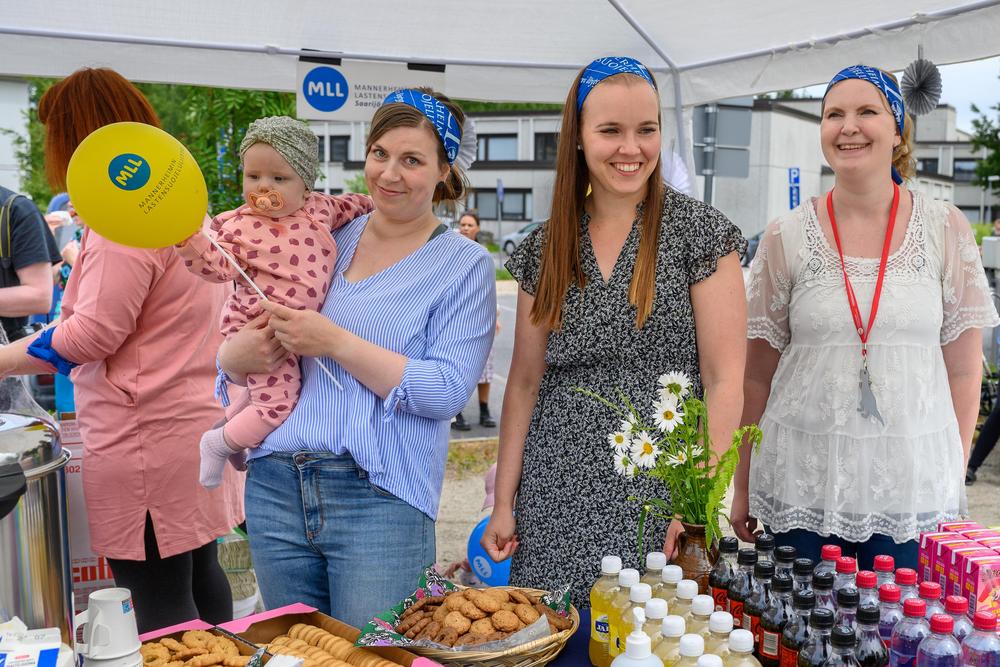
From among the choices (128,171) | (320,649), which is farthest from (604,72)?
(320,649)

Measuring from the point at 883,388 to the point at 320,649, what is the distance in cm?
146

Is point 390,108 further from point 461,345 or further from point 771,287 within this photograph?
point 771,287

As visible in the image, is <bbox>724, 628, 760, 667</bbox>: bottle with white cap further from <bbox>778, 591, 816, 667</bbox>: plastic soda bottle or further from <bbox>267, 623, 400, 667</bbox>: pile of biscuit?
<bbox>267, 623, 400, 667</bbox>: pile of biscuit

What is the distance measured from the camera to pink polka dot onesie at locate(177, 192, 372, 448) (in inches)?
77.8

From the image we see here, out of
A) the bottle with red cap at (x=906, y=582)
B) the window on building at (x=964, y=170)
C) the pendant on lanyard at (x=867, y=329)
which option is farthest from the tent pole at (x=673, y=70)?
the window on building at (x=964, y=170)

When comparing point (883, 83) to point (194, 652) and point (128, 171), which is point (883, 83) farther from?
point (194, 652)

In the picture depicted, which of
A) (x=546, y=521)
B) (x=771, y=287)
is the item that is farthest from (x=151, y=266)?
(x=771, y=287)

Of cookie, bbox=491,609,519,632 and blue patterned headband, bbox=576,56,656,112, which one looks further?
blue patterned headband, bbox=576,56,656,112

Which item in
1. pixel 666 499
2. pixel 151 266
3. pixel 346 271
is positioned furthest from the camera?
pixel 151 266

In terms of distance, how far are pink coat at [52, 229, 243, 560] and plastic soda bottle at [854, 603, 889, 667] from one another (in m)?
1.81

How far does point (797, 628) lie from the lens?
142cm

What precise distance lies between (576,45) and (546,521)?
2.46 m

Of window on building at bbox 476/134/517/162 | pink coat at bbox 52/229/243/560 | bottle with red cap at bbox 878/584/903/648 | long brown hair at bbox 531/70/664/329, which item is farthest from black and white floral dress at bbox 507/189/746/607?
window on building at bbox 476/134/517/162

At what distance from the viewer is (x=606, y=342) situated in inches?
76.9
